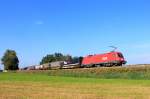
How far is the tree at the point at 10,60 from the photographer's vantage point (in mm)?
138000

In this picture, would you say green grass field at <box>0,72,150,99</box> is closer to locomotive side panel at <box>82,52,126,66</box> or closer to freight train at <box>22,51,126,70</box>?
locomotive side panel at <box>82,52,126,66</box>

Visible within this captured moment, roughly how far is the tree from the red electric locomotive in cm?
6252

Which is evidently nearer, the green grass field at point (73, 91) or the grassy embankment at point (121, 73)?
the green grass field at point (73, 91)

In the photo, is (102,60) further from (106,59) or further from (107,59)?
(107,59)

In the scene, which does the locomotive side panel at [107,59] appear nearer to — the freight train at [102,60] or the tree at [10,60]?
the freight train at [102,60]

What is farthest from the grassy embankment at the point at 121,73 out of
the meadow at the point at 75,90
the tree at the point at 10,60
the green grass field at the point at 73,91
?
the tree at the point at 10,60

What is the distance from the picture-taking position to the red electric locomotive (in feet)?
225

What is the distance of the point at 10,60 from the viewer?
452 ft

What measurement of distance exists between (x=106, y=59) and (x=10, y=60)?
7222 cm

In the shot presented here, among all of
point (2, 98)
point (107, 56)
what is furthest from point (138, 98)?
point (107, 56)

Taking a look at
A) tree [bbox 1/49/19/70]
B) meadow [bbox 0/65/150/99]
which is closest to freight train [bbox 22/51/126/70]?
meadow [bbox 0/65/150/99]

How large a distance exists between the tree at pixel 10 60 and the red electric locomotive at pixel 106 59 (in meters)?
62.5

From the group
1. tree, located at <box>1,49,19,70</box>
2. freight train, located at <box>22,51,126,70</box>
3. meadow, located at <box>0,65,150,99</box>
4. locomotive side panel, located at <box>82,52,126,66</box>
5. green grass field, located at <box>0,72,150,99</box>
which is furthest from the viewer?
tree, located at <box>1,49,19,70</box>

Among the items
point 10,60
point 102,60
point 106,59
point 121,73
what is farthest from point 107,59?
point 10,60
